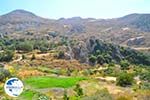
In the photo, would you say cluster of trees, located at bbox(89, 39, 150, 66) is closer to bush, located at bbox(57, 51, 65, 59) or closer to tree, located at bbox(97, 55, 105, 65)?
tree, located at bbox(97, 55, 105, 65)

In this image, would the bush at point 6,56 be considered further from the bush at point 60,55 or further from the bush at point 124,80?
the bush at point 124,80

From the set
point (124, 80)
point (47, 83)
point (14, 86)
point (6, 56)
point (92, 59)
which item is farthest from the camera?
point (92, 59)

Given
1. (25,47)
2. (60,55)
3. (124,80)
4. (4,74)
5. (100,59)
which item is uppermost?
(4,74)

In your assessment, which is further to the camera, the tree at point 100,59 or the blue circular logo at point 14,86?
the tree at point 100,59

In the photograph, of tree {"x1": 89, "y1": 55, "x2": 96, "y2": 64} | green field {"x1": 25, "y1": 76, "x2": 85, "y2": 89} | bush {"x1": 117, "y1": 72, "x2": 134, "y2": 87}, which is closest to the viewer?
green field {"x1": 25, "y1": 76, "x2": 85, "y2": 89}

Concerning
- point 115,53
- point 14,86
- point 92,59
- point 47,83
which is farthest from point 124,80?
point 115,53

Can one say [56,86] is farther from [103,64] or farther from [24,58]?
[103,64]

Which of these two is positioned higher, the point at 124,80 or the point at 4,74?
the point at 4,74

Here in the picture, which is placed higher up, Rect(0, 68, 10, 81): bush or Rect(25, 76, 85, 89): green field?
Rect(0, 68, 10, 81): bush

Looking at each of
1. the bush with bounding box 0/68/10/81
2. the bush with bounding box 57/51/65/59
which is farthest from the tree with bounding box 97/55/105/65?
the bush with bounding box 0/68/10/81

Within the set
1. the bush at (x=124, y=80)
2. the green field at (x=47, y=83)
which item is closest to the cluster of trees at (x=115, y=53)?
the bush at (x=124, y=80)

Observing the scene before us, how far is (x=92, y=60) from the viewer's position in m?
70.2

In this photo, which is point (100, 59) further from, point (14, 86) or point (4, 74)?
point (14, 86)

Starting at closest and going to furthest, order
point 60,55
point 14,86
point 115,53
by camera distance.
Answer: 1. point 14,86
2. point 60,55
3. point 115,53
